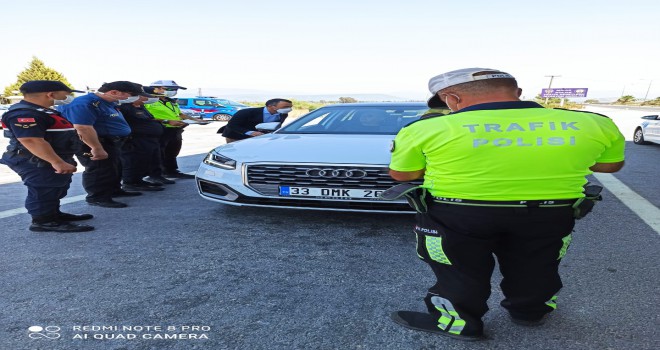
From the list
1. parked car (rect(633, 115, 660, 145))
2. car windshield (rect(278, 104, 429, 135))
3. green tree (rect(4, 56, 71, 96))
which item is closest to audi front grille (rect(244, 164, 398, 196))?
car windshield (rect(278, 104, 429, 135))

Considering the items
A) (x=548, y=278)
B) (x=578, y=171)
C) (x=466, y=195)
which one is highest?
(x=578, y=171)

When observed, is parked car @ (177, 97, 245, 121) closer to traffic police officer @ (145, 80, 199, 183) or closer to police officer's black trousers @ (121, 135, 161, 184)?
traffic police officer @ (145, 80, 199, 183)

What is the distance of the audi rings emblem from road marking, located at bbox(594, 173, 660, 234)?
8.30 feet

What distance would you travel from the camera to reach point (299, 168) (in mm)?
3250

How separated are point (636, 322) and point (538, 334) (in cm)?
52

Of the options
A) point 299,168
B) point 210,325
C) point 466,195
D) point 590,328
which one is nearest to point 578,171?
point 466,195

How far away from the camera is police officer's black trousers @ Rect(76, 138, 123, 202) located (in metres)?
4.14

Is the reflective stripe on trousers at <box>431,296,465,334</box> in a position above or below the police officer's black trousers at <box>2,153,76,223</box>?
below

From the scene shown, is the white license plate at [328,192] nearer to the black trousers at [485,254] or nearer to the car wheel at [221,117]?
the black trousers at [485,254]

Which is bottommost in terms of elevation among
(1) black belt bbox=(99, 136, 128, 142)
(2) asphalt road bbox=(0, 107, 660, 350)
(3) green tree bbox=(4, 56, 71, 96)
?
(2) asphalt road bbox=(0, 107, 660, 350)

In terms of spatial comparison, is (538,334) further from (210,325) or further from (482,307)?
(210,325)

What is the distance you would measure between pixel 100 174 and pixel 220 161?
1.51m

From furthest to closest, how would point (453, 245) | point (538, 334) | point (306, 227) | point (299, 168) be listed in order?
point (306, 227), point (299, 168), point (538, 334), point (453, 245)

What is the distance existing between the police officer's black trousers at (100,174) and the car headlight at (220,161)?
1.27m
